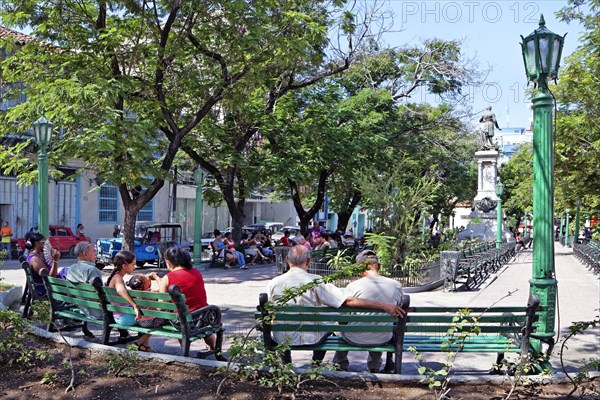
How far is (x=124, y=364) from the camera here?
19.0ft

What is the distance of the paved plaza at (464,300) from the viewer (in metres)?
7.04

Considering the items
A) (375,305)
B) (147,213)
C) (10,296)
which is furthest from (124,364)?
(147,213)

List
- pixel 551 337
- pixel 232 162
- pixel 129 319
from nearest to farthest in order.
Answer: pixel 551 337
pixel 129 319
pixel 232 162

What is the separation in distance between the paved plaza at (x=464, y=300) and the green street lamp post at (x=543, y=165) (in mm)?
405

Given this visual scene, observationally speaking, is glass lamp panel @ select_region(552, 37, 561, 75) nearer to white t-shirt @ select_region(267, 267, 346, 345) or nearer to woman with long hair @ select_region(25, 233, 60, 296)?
white t-shirt @ select_region(267, 267, 346, 345)

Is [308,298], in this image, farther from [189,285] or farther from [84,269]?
[84,269]

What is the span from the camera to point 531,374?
588 centimetres

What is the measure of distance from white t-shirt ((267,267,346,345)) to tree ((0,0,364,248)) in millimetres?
9014

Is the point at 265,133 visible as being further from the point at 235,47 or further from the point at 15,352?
the point at 15,352

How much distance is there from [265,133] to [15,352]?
50.6ft

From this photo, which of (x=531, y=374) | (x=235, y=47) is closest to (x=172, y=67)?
(x=235, y=47)

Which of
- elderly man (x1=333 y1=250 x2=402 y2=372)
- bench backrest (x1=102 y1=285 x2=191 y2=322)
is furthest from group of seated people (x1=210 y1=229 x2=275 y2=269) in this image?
elderly man (x1=333 y1=250 x2=402 y2=372)

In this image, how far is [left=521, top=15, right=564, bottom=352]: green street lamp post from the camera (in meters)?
6.19

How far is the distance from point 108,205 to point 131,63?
18194mm
